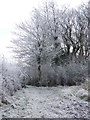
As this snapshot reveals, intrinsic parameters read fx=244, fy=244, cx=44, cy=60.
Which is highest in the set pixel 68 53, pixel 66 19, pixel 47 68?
pixel 66 19

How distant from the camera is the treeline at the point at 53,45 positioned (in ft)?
72.6

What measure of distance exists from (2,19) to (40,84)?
6750mm

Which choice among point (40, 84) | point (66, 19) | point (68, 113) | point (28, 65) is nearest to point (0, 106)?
point (68, 113)

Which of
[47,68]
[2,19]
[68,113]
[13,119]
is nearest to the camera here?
[13,119]

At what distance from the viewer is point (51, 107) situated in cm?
854

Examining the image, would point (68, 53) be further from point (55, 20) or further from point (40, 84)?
point (40, 84)

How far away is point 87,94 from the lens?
10.7 m

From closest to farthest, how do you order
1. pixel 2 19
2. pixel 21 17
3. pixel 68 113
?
pixel 68 113 < pixel 2 19 < pixel 21 17

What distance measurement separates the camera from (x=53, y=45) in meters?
27.2

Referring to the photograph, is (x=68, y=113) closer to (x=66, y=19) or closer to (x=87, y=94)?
(x=87, y=94)

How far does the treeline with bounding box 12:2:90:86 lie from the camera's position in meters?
22.1

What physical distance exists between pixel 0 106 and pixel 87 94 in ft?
13.3

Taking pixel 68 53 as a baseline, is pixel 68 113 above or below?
below

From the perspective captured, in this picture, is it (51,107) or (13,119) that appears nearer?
(13,119)
